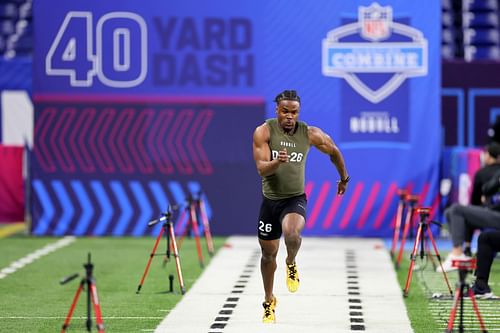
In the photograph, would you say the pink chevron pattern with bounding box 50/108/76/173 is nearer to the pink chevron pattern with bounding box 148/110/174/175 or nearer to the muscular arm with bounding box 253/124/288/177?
the pink chevron pattern with bounding box 148/110/174/175

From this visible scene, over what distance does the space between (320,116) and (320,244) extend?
218cm

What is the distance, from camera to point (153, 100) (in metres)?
20.4

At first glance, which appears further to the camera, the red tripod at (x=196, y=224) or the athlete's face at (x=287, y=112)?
the red tripod at (x=196, y=224)

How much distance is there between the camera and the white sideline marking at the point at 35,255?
1590 centimetres

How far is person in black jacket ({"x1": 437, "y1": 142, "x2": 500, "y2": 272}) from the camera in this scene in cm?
1420

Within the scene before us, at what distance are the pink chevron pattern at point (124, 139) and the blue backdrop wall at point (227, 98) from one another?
17 mm

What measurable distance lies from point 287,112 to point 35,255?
26.1 feet

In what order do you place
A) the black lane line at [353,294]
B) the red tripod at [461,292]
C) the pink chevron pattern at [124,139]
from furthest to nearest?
1. the pink chevron pattern at [124,139]
2. the black lane line at [353,294]
3. the red tripod at [461,292]

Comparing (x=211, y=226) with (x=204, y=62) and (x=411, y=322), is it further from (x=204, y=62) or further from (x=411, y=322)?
(x=411, y=322)

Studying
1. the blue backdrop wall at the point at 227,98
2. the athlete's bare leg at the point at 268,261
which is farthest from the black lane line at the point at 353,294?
the blue backdrop wall at the point at 227,98

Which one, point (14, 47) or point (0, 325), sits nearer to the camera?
point (0, 325)

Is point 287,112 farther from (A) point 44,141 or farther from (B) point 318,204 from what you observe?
(A) point 44,141

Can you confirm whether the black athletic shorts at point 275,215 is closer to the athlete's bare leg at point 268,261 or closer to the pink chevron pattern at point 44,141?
the athlete's bare leg at point 268,261

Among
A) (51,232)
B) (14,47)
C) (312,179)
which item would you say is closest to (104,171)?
(51,232)
